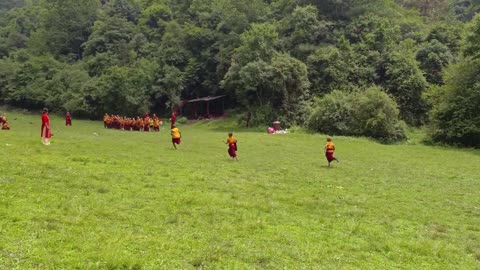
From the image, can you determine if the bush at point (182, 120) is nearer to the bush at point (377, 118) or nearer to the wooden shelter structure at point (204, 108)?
the wooden shelter structure at point (204, 108)

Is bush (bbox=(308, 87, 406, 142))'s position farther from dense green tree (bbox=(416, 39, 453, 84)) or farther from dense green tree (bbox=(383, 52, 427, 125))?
dense green tree (bbox=(416, 39, 453, 84))

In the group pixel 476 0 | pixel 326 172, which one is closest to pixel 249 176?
pixel 326 172

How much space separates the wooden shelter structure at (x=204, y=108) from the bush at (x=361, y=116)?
24.6m

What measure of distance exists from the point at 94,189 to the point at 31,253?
5.84 metres

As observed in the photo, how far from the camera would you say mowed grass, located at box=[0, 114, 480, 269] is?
8.99 m

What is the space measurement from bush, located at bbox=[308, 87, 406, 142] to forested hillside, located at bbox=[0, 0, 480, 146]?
11cm

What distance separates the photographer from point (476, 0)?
88.9m

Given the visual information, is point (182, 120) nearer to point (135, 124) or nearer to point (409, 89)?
point (135, 124)

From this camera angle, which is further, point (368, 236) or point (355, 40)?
point (355, 40)

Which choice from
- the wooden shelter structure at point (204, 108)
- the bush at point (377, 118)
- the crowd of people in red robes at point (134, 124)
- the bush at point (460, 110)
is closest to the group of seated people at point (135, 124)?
the crowd of people in red robes at point (134, 124)

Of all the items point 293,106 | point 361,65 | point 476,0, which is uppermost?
point 476,0

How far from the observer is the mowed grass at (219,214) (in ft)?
29.5

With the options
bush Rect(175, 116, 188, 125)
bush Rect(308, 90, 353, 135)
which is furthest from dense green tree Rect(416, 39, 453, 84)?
bush Rect(175, 116, 188, 125)

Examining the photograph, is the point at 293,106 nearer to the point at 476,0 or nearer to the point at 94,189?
the point at 94,189
